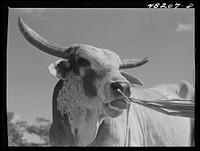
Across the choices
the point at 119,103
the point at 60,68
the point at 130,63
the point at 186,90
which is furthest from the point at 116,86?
the point at 186,90

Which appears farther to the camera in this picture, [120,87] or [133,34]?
[133,34]

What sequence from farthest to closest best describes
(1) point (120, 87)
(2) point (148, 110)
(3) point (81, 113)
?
(2) point (148, 110) < (3) point (81, 113) < (1) point (120, 87)

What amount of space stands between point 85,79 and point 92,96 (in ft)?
0.41

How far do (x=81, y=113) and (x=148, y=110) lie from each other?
51 centimetres

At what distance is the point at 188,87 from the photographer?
2.48m

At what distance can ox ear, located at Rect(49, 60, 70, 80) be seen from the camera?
2.35 meters

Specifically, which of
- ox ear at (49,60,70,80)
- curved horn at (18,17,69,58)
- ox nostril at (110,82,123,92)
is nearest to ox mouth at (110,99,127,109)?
ox nostril at (110,82,123,92)

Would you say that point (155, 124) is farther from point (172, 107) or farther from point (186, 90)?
point (186, 90)

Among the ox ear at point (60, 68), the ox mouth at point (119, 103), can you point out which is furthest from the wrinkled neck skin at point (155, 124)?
the ox ear at point (60, 68)

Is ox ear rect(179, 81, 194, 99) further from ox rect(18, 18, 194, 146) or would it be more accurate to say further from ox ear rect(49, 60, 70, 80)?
ox ear rect(49, 60, 70, 80)

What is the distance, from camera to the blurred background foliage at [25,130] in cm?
235

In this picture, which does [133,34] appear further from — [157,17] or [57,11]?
[57,11]

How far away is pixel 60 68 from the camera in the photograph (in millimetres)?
2377
